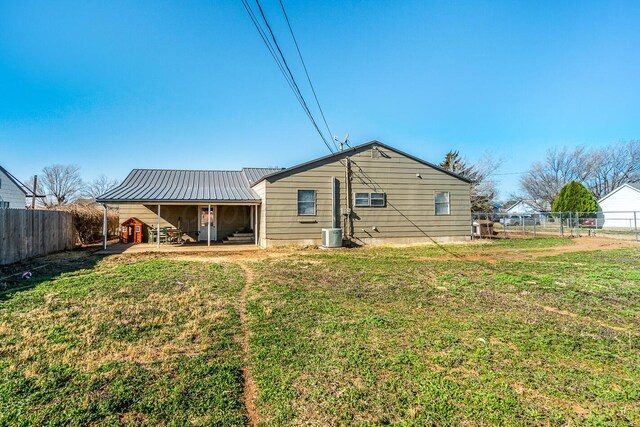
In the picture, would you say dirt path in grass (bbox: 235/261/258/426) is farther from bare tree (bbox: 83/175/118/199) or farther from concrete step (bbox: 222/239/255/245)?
bare tree (bbox: 83/175/118/199)

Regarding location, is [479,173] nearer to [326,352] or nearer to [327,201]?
[327,201]

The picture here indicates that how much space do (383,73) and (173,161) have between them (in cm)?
2063

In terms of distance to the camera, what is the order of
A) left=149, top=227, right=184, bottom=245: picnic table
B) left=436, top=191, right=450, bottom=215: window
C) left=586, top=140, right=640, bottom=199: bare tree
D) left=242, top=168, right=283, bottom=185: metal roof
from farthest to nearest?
left=586, top=140, right=640, bottom=199: bare tree
left=242, top=168, right=283, bottom=185: metal roof
left=436, top=191, right=450, bottom=215: window
left=149, top=227, right=184, bottom=245: picnic table

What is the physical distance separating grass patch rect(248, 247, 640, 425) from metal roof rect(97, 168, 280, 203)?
808cm

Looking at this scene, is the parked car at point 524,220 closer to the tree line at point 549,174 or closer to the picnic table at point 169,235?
the tree line at point 549,174

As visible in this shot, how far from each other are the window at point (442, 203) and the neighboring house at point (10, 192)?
27591 millimetres

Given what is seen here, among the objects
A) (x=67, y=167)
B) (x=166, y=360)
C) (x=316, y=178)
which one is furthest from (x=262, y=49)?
(x=67, y=167)

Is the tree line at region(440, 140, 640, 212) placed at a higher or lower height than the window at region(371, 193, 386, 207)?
higher

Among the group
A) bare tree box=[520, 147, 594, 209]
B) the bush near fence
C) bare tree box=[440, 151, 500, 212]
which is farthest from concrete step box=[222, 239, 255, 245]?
bare tree box=[520, 147, 594, 209]

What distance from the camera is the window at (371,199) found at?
1389 centimetres

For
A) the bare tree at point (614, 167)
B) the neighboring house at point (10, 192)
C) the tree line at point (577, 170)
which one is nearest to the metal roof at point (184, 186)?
the neighboring house at point (10, 192)

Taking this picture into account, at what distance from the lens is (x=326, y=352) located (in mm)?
3312

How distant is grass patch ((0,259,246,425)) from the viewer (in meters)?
2.33

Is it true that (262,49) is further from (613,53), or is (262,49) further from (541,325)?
(613,53)
